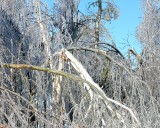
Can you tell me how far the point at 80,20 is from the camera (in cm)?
721

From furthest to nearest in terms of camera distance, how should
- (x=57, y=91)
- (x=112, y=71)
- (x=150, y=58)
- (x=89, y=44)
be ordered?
(x=89, y=44) < (x=150, y=58) < (x=112, y=71) < (x=57, y=91)

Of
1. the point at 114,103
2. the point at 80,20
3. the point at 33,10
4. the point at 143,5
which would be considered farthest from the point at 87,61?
the point at 143,5

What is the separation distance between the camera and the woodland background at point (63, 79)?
→ 3352 millimetres

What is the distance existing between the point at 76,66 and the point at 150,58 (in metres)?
1.02

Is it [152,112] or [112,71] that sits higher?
[112,71]

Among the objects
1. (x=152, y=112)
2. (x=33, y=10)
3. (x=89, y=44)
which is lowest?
(x=152, y=112)

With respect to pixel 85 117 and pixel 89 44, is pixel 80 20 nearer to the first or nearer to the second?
pixel 89 44

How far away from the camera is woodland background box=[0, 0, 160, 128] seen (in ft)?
11.0

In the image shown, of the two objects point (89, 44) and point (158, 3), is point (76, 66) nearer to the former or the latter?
point (89, 44)

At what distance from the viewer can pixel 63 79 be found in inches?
157

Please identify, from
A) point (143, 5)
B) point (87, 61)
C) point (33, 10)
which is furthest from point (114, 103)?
point (143, 5)

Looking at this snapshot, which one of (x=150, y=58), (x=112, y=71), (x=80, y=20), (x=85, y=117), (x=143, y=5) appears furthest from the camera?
(x=143, y=5)

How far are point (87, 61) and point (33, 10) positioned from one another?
1.23 m

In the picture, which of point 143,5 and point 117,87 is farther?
point 143,5
